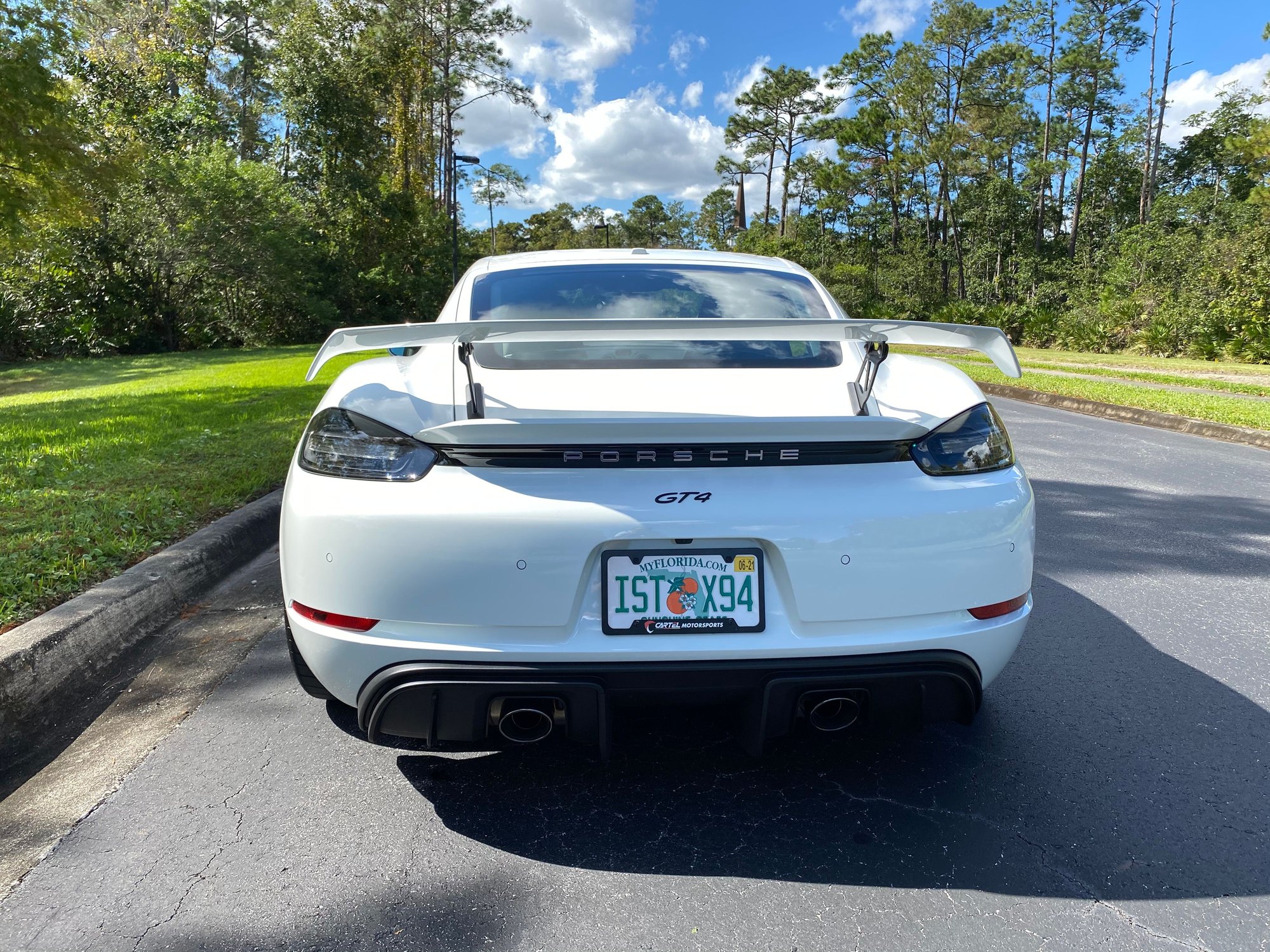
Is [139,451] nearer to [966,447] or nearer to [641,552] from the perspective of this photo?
[641,552]

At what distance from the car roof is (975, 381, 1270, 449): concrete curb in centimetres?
804

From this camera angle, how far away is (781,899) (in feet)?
5.99

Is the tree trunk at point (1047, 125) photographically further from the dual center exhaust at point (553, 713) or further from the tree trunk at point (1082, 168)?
the dual center exhaust at point (553, 713)

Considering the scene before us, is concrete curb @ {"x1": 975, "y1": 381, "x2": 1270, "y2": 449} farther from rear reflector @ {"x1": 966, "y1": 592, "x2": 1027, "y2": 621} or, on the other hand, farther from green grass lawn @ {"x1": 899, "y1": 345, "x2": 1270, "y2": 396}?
rear reflector @ {"x1": 966, "y1": 592, "x2": 1027, "y2": 621}

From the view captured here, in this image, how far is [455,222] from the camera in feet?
97.9

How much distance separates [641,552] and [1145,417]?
10.8 meters

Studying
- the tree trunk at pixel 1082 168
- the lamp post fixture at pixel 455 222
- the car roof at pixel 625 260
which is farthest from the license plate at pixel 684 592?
the tree trunk at pixel 1082 168

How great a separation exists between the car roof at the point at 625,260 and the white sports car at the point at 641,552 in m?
1.13

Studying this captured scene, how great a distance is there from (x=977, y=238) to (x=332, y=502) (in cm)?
4772

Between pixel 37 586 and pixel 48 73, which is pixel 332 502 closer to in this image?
pixel 37 586

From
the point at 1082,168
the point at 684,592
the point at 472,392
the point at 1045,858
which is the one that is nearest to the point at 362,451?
the point at 472,392

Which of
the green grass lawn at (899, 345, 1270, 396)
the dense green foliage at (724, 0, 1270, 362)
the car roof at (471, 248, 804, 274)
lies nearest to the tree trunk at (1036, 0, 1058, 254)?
the dense green foliage at (724, 0, 1270, 362)

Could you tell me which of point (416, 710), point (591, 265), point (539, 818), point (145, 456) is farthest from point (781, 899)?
point (145, 456)

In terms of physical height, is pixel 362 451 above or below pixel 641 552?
above
